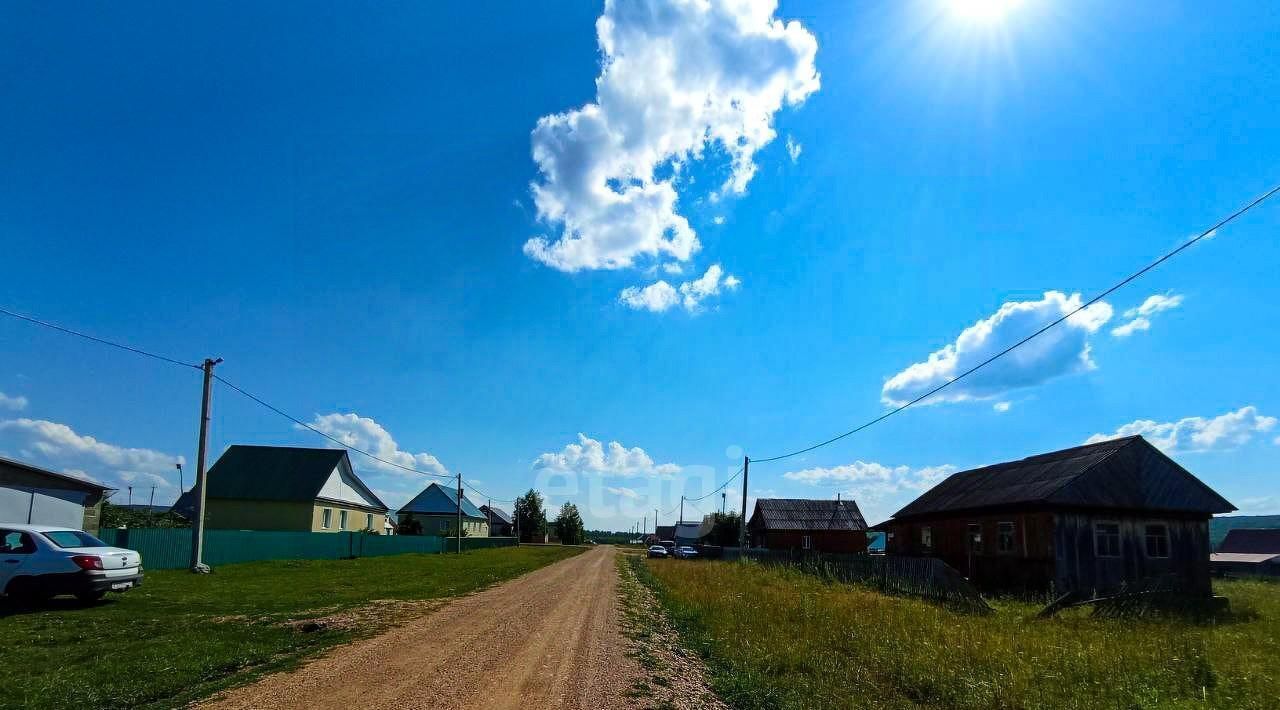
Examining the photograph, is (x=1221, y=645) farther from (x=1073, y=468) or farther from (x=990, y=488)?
(x=990, y=488)

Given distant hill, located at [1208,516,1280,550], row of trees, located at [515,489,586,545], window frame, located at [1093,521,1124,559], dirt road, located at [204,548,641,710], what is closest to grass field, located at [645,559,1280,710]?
dirt road, located at [204,548,641,710]

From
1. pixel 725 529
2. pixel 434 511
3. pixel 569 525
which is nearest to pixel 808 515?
pixel 725 529

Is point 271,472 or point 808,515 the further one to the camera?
point 808,515

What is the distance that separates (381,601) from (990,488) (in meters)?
24.2

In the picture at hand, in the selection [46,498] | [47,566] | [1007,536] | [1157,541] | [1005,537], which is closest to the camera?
[47,566]

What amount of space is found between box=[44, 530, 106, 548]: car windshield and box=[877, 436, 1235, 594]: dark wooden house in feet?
84.1

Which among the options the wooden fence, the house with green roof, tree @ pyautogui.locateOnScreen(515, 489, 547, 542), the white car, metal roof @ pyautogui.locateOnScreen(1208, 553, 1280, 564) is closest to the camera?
the white car

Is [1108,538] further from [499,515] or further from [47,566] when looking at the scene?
[499,515]

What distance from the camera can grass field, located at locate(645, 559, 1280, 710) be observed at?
8977mm

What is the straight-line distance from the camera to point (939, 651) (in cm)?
1126

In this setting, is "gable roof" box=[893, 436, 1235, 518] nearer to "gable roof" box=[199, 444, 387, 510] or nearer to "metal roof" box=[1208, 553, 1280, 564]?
"gable roof" box=[199, 444, 387, 510]

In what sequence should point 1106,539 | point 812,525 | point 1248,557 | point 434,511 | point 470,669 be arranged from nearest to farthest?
point 470,669
point 1106,539
point 812,525
point 1248,557
point 434,511

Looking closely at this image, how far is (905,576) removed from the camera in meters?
22.9

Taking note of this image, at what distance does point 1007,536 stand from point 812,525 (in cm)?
3097
